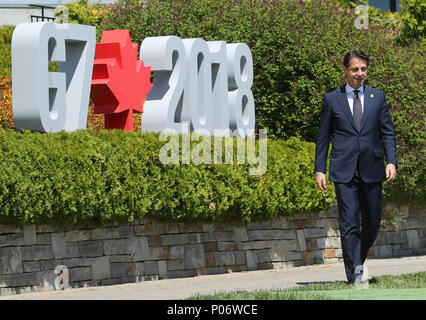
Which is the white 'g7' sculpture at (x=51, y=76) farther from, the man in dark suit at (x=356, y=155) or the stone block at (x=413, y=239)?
the stone block at (x=413, y=239)

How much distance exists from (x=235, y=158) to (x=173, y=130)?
40.1 inches

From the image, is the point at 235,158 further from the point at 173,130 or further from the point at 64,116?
the point at 64,116

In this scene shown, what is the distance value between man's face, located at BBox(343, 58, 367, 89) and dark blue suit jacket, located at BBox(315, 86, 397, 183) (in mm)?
136

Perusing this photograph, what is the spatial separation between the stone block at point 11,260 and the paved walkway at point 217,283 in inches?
12.2

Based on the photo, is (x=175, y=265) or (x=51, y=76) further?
(x=175, y=265)

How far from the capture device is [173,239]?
38.8ft

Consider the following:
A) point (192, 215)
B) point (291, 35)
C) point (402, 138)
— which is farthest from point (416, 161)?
point (192, 215)

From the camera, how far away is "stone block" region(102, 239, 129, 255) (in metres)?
11.0

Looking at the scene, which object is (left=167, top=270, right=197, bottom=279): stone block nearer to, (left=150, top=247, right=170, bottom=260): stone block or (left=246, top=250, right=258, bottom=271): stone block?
(left=150, top=247, right=170, bottom=260): stone block

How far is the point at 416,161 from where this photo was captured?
15.3 m

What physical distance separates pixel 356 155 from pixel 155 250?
3.58 m

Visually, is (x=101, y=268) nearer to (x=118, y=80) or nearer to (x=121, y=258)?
(x=121, y=258)

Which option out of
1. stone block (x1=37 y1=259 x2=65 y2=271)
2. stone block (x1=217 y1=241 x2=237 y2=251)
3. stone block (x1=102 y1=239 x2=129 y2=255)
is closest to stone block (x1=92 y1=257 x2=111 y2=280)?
stone block (x1=102 y1=239 x2=129 y2=255)

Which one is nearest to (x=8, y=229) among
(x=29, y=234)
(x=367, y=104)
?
(x=29, y=234)
